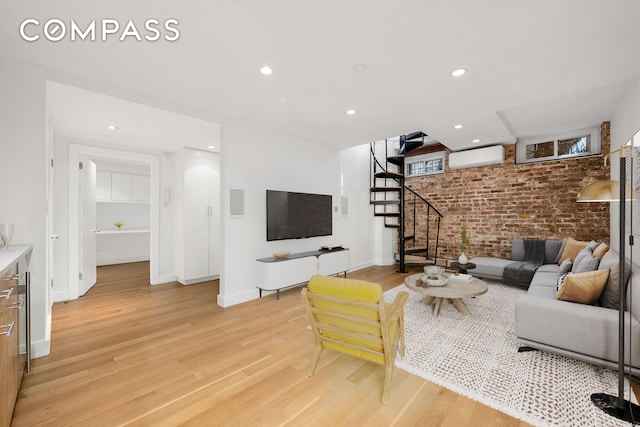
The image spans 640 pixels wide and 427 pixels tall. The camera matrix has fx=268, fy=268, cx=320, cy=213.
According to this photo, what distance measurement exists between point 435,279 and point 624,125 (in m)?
2.89

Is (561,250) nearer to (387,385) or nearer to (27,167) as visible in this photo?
(387,385)

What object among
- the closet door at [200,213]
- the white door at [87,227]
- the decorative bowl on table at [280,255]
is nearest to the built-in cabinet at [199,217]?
the closet door at [200,213]

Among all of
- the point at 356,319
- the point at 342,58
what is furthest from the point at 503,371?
the point at 342,58

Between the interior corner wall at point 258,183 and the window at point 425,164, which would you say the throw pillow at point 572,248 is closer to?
the window at point 425,164

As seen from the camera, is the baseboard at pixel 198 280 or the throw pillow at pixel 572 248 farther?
the baseboard at pixel 198 280

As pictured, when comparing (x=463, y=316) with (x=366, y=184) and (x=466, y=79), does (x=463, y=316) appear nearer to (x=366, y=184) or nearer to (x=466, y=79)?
(x=466, y=79)

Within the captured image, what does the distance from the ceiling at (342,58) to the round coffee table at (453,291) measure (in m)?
2.21

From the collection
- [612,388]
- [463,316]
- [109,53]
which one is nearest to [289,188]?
[109,53]

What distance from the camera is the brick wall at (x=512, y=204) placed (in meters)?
4.44

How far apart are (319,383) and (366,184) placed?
192 inches

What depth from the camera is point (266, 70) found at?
2471 millimetres

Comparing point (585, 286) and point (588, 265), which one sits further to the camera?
point (588, 265)

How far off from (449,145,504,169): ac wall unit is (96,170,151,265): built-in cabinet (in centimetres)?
732

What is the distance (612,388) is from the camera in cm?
189
